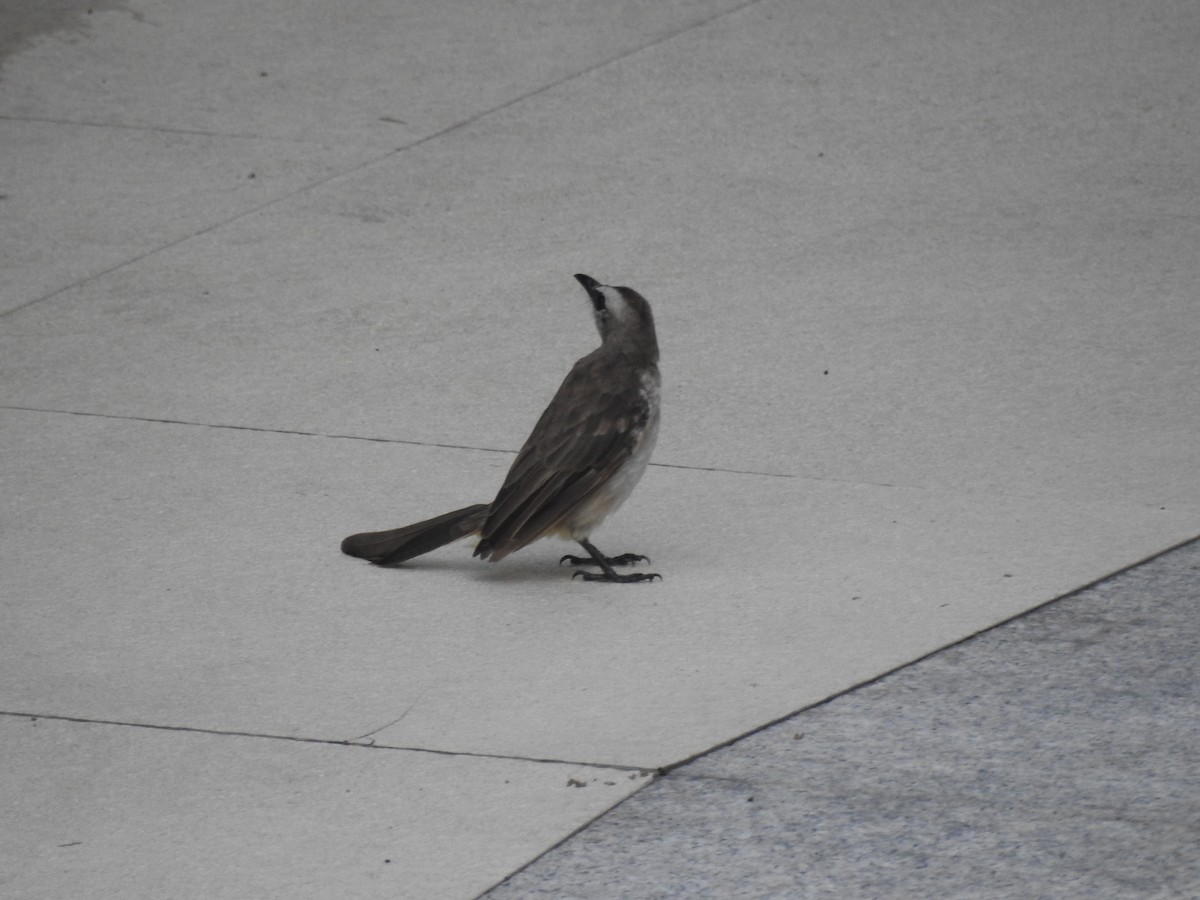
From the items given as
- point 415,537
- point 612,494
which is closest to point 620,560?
point 612,494

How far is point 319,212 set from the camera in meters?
8.66

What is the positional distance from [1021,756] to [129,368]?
4129mm

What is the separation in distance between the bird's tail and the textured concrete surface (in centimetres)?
10

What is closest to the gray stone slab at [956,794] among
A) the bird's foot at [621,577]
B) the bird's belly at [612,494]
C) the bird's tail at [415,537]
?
the bird's foot at [621,577]

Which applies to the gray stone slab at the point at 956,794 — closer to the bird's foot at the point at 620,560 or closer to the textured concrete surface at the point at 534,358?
the textured concrete surface at the point at 534,358

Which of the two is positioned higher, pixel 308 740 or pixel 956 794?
pixel 956 794

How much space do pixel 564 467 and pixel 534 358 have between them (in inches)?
75.3

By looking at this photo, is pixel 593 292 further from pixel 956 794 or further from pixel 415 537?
pixel 956 794

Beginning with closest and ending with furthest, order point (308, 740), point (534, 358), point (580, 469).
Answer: point (308, 740), point (580, 469), point (534, 358)

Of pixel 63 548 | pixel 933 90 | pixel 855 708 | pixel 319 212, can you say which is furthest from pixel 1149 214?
pixel 63 548

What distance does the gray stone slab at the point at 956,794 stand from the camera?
3.79 m

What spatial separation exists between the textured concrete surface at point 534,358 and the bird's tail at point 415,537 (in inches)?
4.1

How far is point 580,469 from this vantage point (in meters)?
5.29

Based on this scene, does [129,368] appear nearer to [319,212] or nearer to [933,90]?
[319,212]
